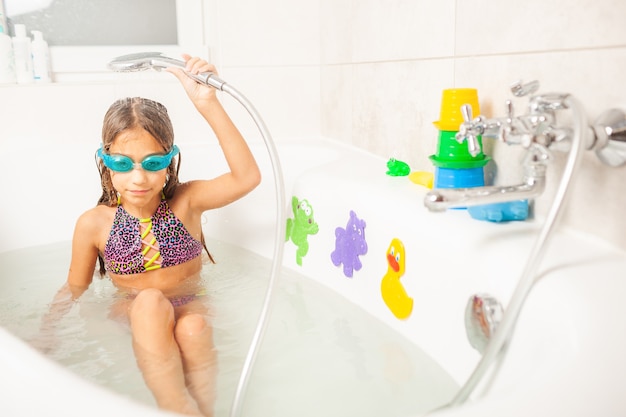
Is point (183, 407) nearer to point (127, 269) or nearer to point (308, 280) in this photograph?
point (127, 269)

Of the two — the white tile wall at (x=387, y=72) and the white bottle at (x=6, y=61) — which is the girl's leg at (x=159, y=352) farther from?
the white bottle at (x=6, y=61)

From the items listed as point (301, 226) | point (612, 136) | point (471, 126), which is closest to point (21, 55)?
point (301, 226)

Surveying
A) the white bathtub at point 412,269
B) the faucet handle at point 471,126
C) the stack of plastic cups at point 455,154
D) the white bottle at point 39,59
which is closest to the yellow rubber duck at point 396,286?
the white bathtub at point 412,269

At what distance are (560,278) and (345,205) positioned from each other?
637mm

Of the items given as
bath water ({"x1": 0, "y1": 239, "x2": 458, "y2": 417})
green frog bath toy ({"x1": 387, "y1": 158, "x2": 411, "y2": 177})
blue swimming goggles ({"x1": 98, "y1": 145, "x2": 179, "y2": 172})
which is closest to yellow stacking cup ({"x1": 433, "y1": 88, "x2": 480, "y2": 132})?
green frog bath toy ({"x1": 387, "y1": 158, "x2": 411, "y2": 177})

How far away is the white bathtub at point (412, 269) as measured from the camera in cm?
60

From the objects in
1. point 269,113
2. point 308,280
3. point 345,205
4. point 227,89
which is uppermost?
point 227,89

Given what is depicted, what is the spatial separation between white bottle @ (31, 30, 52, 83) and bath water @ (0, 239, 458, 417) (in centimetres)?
67

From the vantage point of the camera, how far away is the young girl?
130 cm

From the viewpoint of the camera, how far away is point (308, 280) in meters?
1.51

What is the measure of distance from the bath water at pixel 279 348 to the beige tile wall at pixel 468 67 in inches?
14.5

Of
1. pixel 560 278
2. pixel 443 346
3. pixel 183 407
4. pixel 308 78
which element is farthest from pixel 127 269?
pixel 308 78

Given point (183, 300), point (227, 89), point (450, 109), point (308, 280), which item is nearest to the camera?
point (227, 89)

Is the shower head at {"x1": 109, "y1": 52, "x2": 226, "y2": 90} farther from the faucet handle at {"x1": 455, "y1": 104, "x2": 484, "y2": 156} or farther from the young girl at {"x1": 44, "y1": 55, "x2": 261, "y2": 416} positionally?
the faucet handle at {"x1": 455, "y1": 104, "x2": 484, "y2": 156}
